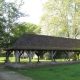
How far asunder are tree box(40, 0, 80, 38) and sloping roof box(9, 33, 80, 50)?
511 centimetres

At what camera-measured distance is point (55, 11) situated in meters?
41.4

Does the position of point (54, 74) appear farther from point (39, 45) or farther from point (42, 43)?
point (42, 43)

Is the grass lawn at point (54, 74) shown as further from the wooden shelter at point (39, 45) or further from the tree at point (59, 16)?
the tree at point (59, 16)

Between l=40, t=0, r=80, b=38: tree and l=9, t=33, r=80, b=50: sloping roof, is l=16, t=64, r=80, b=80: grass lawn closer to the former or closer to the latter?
l=9, t=33, r=80, b=50: sloping roof

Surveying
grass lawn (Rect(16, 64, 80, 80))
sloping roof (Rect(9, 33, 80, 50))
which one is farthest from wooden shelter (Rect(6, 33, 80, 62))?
grass lawn (Rect(16, 64, 80, 80))

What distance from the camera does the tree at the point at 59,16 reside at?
40.6 metres

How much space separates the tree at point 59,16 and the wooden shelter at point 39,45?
501 cm

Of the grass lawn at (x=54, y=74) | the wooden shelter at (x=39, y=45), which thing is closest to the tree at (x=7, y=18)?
the wooden shelter at (x=39, y=45)

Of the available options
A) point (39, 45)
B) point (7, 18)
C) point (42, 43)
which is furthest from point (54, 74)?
point (7, 18)

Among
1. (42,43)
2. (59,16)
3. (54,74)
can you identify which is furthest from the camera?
(59,16)

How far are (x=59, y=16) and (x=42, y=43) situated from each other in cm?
1244

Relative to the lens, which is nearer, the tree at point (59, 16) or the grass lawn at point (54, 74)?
the grass lawn at point (54, 74)

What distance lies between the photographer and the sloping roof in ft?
91.7

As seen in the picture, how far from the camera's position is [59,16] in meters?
41.3
